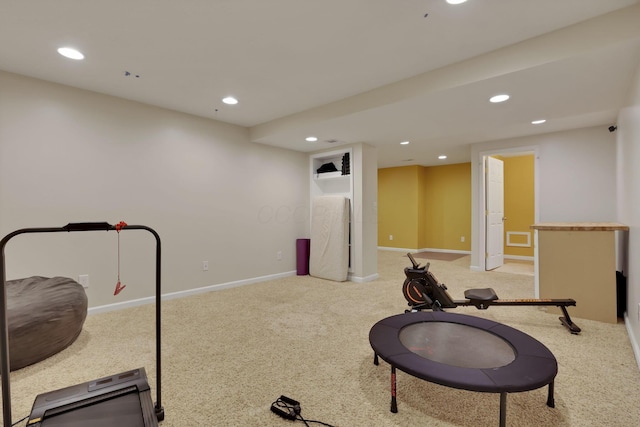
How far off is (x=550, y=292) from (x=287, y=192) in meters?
3.79

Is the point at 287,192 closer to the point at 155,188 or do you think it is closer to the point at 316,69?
the point at 155,188

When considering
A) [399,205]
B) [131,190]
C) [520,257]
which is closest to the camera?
[131,190]

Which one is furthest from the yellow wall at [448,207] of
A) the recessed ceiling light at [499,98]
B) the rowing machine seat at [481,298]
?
the rowing machine seat at [481,298]

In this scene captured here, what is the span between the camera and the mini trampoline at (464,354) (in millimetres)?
1375

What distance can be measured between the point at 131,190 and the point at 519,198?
24.3ft

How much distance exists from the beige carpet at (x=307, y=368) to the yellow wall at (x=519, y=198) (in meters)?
4.19

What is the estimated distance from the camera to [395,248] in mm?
8398

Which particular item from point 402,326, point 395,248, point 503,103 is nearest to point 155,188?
point 402,326

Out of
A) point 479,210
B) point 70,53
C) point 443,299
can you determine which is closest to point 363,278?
point 443,299

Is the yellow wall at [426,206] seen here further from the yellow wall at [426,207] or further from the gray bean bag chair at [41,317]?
the gray bean bag chair at [41,317]

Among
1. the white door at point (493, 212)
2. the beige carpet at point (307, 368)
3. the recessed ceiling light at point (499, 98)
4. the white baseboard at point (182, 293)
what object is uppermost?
the recessed ceiling light at point (499, 98)

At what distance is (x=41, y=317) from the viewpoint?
220 cm

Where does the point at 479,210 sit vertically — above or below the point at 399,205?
below

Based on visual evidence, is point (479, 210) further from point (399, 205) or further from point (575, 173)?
point (399, 205)
